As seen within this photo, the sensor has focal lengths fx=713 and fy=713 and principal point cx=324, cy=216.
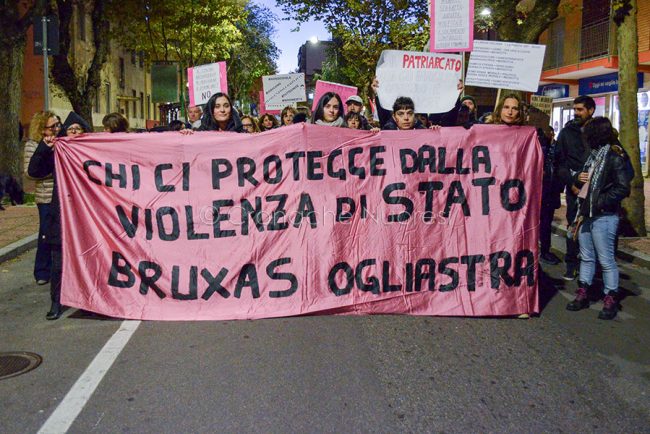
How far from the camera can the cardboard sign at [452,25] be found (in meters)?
8.91

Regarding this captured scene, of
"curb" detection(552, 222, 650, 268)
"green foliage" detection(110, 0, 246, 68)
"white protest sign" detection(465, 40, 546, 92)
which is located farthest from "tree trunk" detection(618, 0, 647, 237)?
"green foliage" detection(110, 0, 246, 68)

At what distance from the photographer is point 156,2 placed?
910 inches

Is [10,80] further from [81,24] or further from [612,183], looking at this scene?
[81,24]

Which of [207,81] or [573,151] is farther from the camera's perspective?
[207,81]

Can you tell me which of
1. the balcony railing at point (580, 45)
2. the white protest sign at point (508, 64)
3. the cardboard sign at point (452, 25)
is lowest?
the white protest sign at point (508, 64)

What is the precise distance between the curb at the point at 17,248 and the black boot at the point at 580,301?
6468 millimetres

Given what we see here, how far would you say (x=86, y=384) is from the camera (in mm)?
4262

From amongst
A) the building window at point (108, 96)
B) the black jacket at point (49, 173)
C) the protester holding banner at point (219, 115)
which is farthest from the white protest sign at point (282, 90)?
the building window at point (108, 96)

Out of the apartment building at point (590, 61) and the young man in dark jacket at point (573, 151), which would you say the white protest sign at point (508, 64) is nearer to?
the young man in dark jacket at point (573, 151)

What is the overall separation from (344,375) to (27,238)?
695 cm

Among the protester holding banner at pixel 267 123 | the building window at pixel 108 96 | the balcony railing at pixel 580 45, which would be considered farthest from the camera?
the building window at pixel 108 96

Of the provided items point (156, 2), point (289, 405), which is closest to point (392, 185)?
point (289, 405)

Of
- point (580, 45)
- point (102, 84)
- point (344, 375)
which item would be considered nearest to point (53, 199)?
point (344, 375)

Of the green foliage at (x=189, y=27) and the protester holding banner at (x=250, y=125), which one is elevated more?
the green foliage at (x=189, y=27)
